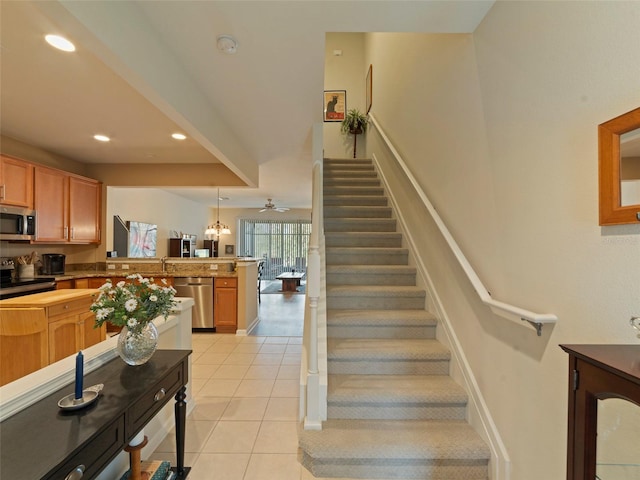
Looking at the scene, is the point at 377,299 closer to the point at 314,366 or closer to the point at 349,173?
the point at 314,366

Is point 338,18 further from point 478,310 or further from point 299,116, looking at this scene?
point 478,310

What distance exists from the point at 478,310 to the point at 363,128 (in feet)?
16.3

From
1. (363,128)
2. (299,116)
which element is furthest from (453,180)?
(363,128)

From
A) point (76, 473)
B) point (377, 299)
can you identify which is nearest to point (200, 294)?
point (377, 299)

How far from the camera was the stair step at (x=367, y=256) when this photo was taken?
131 inches

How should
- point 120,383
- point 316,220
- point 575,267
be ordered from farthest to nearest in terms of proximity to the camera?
1. point 316,220
2. point 120,383
3. point 575,267

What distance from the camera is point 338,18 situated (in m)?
1.66

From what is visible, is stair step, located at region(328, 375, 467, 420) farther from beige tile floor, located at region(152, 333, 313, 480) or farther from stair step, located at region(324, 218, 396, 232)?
stair step, located at region(324, 218, 396, 232)

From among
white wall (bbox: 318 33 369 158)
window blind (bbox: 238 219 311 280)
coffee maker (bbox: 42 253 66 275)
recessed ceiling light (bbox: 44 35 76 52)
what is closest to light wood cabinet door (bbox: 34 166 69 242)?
coffee maker (bbox: 42 253 66 275)

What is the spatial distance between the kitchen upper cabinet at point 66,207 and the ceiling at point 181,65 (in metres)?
0.51

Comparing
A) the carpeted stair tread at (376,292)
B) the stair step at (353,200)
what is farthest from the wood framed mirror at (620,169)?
the stair step at (353,200)

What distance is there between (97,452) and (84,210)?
4.65 m

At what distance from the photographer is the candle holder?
3.77 feet

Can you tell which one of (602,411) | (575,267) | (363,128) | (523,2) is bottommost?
(602,411)
